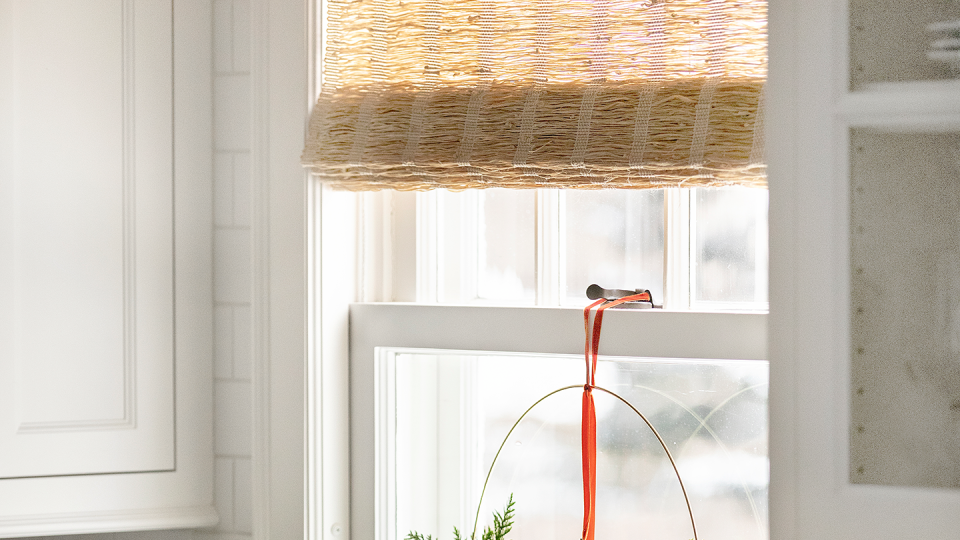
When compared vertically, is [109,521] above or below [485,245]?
below

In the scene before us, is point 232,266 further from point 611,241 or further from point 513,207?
point 611,241

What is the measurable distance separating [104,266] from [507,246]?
631 millimetres

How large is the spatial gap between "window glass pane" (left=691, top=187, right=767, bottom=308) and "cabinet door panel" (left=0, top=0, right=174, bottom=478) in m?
0.83

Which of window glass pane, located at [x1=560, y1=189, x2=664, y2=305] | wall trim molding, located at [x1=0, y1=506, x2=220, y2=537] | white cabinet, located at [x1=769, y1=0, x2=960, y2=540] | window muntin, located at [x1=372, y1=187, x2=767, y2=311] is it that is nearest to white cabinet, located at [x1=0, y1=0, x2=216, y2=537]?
wall trim molding, located at [x1=0, y1=506, x2=220, y2=537]

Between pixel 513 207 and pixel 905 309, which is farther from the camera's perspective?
pixel 513 207

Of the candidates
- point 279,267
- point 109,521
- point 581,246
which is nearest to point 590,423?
point 581,246

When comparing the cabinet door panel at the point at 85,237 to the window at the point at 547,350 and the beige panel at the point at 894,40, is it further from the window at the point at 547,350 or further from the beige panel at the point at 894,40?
the beige panel at the point at 894,40

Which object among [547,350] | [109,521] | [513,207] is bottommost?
[109,521]

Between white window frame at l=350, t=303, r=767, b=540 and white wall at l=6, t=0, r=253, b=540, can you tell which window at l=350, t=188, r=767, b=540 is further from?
white wall at l=6, t=0, r=253, b=540

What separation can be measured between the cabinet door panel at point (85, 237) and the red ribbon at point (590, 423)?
0.66m

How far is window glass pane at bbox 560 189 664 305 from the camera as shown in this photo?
1113 mm

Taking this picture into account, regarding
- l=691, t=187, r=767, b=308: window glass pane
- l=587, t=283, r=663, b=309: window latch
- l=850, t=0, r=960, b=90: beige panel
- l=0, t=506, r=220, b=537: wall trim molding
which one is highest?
l=850, t=0, r=960, b=90: beige panel

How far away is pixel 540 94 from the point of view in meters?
1.04

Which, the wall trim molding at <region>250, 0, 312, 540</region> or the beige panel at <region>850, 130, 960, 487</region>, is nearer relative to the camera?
the beige panel at <region>850, 130, 960, 487</region>
